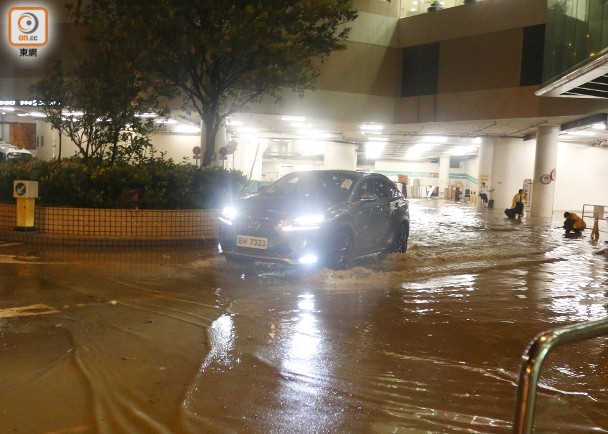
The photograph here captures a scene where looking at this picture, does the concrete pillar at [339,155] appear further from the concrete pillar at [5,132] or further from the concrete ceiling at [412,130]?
the concrete pillar at [5,132]

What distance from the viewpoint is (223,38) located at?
12469mm

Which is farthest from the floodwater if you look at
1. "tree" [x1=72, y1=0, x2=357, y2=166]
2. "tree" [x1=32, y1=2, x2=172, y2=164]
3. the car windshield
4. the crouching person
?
the crouching person

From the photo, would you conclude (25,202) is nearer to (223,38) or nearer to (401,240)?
(223,38)


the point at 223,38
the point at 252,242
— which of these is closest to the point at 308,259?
the point at 252,242

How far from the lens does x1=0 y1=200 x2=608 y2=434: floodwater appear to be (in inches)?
151

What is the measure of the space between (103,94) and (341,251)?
6662mm

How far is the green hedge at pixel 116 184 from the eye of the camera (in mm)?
11570

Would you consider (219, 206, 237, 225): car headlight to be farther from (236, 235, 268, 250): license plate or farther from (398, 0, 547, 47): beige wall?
(398, 0, 547, 47): beige wall

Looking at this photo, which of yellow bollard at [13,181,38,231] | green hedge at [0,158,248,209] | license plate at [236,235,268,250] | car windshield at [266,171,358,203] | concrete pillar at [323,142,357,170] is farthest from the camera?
concrete pillar at [323,142,357,170]

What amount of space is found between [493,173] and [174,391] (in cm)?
2798

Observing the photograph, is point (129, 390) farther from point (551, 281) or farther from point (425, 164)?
point (425, 164)

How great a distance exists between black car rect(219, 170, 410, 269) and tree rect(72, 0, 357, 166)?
3.94m

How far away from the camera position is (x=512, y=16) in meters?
22.2

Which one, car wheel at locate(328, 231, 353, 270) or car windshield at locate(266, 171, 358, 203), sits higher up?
car windshield at locate(266, 171, 358, 203)
